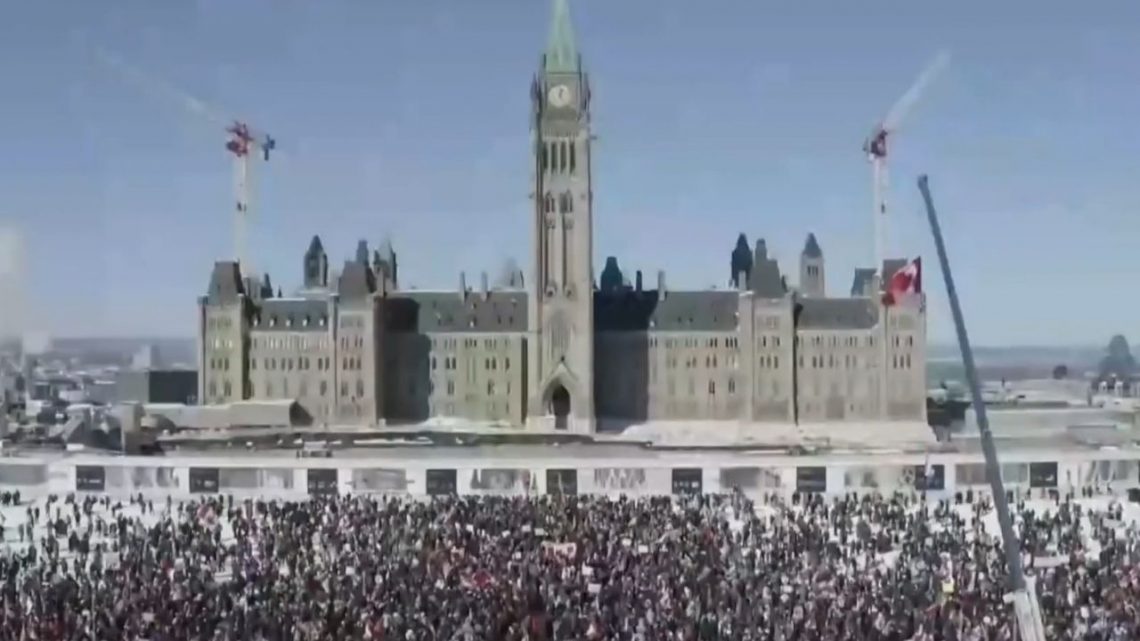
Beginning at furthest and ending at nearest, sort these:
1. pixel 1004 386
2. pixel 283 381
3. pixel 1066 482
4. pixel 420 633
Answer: pixel 283 381, pixel 1004 386, pixel 1066 482, pixel 420 633

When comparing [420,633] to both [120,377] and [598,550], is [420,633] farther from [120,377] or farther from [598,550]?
[120,377]

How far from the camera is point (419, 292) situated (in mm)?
53406

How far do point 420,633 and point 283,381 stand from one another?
117 ft

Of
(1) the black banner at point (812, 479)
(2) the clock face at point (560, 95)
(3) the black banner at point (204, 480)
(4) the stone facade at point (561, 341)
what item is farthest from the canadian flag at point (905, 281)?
(2) the clock face at point (560, 95)

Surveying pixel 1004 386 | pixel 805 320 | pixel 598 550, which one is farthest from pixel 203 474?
pixel 805 320

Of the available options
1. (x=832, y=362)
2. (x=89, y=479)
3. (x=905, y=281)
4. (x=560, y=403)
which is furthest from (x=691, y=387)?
(x=905, y=281)

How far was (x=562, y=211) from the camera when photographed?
52.3m

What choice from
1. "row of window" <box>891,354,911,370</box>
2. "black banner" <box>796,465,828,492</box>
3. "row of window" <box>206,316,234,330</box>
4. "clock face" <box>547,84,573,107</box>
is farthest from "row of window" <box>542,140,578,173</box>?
"black banner" <box>796,465,828,492</box>

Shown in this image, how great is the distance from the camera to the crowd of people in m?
16.4

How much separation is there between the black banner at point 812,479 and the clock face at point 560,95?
78.6 ft

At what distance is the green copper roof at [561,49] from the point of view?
52281 millimetres

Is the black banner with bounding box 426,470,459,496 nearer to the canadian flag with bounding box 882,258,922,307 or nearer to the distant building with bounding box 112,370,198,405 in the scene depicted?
the canadian flag with bounding box 882,258,922,307

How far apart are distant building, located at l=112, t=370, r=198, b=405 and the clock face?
13901 mm

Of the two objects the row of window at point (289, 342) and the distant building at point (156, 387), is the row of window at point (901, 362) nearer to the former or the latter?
the row of window at point (289, 342)
